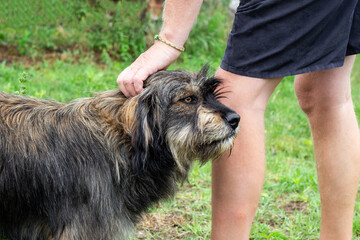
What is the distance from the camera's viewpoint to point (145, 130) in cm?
245

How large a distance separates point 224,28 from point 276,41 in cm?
682

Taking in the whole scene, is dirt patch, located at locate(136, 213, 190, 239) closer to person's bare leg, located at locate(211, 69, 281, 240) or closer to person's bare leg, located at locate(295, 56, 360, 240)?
person's bare leg, located at locate(211, 69, 281, 240)

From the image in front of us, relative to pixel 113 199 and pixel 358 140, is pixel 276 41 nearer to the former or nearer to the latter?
pixel 358 140

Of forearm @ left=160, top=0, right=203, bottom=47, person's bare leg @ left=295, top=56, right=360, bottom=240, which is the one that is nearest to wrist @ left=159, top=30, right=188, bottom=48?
forearm @ left=160, top=0, right=203, bottom=47

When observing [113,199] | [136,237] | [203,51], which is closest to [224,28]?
[203,51]

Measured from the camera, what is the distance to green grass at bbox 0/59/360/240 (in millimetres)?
3523

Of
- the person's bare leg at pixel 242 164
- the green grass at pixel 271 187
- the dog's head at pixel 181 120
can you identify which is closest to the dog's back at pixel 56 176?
the dog's head at pixel 181 120

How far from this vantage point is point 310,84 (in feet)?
9.43

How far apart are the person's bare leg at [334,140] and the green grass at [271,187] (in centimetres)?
54

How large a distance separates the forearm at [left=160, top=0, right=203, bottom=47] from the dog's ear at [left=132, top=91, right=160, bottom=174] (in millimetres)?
356

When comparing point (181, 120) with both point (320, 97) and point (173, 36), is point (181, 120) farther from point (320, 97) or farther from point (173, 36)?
point (320, 97)

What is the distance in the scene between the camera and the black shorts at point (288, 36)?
2.35 metres

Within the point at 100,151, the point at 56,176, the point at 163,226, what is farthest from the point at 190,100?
the point at 163,226

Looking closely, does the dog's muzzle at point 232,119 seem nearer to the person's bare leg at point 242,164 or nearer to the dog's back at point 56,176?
the person's bare leg at point 242,164
